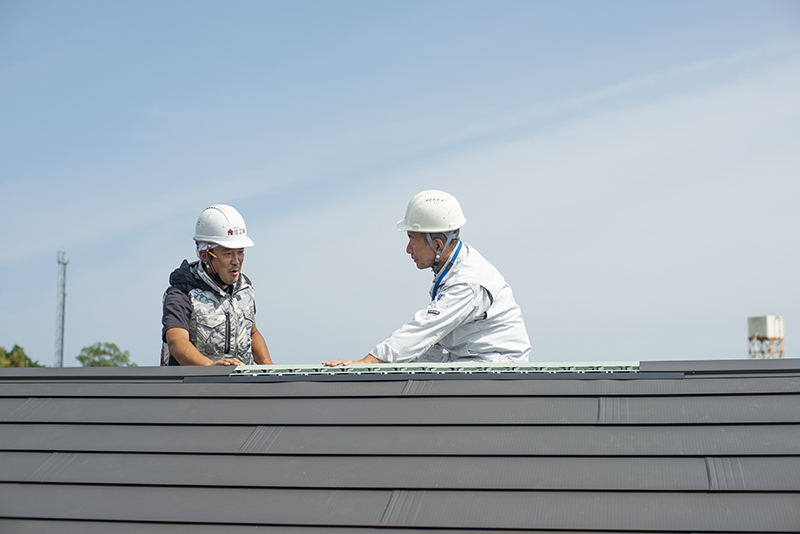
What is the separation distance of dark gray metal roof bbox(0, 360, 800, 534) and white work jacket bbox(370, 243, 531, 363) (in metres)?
0.27

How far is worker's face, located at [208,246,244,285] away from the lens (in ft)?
14.5

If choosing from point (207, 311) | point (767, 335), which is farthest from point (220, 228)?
point (767, 335)

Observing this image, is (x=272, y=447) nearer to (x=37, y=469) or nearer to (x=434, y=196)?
(x=37, y=469)

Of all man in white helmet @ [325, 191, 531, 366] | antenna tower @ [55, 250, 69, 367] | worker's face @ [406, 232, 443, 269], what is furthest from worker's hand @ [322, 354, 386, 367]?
antenna tower @ [55, 250, 69, 367]

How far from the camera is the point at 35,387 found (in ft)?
11.4

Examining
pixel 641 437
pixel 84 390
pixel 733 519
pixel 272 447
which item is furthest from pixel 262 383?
pixel 733 519

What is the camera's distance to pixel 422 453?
8.60ft

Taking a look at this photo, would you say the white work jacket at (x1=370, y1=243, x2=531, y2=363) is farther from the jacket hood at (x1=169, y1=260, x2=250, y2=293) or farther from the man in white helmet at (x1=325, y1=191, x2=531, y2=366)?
the jacket hood at (x1=169, y1=260, x2=250, y2=293)

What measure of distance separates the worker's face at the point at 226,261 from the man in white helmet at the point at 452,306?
118cm

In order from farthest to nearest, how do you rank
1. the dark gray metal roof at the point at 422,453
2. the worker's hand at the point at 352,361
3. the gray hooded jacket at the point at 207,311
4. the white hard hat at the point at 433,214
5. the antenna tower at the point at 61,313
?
the antenna tower at the point at 61,313 → the gray hooded jacket at the point at 207,311 → the white hard hat at the point at 433,214 → the worker's hand at the point at 352,361 → the dark gray metal roof at the point at 422,453

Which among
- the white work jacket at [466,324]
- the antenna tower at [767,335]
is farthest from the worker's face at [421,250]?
the antenna tower at [767,335]

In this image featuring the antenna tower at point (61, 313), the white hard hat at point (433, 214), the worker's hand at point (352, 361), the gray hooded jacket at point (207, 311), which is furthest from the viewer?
the antenna tower at point (61, 313)

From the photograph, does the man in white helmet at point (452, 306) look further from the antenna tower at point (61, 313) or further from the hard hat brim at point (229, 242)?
the antenna tower at point (61, 313)

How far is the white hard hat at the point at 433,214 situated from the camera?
153 inches
